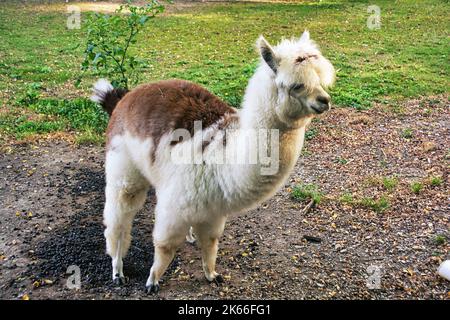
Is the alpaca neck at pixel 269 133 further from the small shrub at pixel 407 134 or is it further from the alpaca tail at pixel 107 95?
the small shrub at pixel 407 134

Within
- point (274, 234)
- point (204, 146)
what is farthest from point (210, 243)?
point (274, 234)

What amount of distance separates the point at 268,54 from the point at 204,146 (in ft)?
2.79

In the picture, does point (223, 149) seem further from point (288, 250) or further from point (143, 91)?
point (288, 250)

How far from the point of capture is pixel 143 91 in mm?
3939

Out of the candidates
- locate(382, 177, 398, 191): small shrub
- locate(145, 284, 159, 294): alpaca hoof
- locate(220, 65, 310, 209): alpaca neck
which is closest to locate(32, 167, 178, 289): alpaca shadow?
locate(145, 284, 159, 294): alpaca hoof

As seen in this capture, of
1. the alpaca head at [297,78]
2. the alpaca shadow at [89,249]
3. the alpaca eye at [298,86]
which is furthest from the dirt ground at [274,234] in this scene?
the alpaca eye at [298,86]

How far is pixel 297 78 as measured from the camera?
2.89 metres

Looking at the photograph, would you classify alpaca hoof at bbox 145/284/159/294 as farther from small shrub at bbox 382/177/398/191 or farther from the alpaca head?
small shrub at bbox 382/177/398/191

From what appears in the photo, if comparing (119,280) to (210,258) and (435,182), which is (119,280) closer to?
(210,258)

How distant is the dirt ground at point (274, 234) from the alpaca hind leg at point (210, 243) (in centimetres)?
9

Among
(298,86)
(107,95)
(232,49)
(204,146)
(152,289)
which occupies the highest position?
(232,49)

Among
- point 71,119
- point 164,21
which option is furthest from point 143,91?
point 164,21

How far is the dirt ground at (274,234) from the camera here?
4.12m
